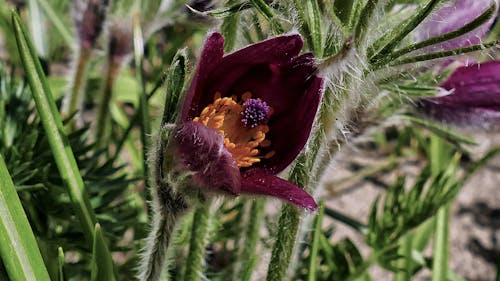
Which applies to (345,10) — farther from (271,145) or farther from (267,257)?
(267,257)

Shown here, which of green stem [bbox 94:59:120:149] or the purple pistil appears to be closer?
the purple pistil

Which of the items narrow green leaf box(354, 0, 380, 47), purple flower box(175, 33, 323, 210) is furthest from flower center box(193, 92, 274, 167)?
narrow green leaf box(354, 0, 380, 47)

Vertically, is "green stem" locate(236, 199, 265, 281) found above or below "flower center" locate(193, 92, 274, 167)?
below

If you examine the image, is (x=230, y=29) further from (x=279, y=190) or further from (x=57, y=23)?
(x=57, y=23)

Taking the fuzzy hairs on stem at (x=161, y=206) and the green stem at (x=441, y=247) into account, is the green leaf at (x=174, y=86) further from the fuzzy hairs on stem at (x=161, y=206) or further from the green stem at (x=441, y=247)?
the green stem at (x=441, y=247)

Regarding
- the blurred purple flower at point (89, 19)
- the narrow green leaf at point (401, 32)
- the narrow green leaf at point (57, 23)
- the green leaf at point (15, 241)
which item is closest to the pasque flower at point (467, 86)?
the narrow green leaf at point (401, 32)

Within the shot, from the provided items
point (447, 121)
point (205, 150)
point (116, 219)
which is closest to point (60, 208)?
point (116, 219)

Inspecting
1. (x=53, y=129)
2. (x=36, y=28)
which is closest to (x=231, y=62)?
(x=53, y=129)

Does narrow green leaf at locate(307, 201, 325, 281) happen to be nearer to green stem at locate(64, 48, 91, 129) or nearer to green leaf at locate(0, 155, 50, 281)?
green leaf at locate(0, 155, 50, 281)
